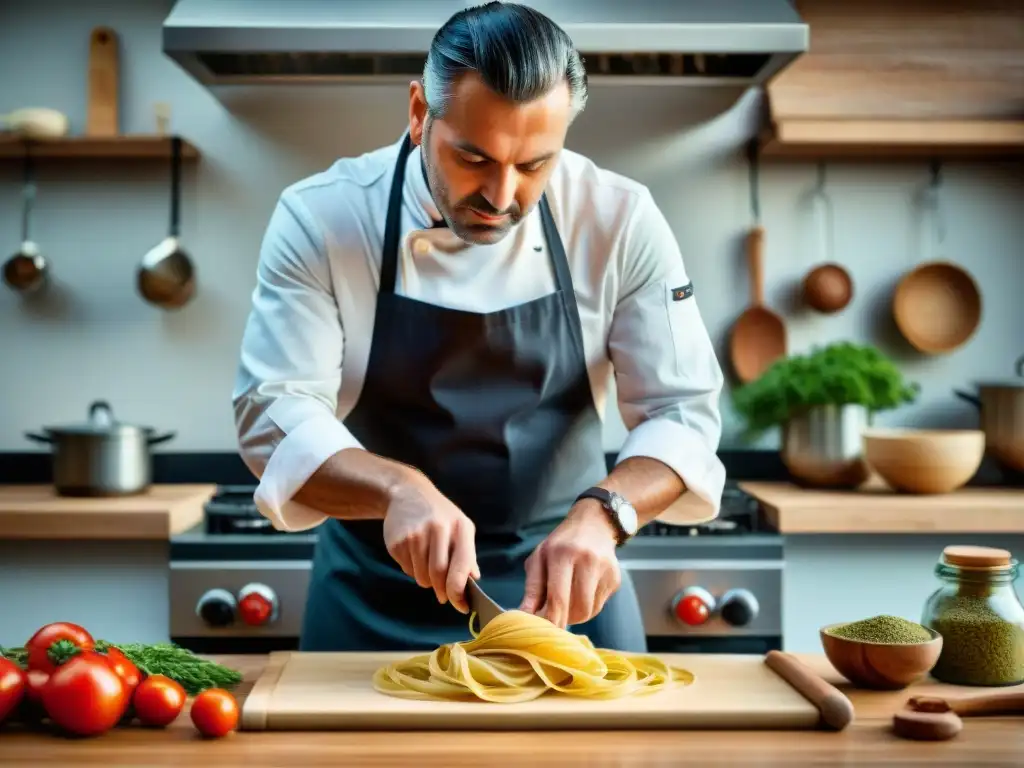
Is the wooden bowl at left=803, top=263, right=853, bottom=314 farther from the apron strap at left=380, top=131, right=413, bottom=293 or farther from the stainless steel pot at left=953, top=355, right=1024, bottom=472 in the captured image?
the apron strap at left=380, top=131, right=413, bottom=293

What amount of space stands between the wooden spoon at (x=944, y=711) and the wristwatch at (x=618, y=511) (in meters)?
0.40

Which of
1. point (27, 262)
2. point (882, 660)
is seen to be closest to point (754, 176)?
point (27, 262)

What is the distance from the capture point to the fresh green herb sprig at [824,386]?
2.83m

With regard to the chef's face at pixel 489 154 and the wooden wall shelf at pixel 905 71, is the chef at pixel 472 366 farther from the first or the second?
the wooden wall shelf at pixel 905 71

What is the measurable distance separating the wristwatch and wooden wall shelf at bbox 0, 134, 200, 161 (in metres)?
1.93

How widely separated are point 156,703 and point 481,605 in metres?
0.39

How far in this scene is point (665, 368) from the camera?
68.1 inches

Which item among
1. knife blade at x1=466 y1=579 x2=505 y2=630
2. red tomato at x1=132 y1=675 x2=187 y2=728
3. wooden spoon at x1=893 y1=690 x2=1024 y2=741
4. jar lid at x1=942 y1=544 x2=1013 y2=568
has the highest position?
→ jar lid at x1=942 y1=544 x2=1013 y2=568

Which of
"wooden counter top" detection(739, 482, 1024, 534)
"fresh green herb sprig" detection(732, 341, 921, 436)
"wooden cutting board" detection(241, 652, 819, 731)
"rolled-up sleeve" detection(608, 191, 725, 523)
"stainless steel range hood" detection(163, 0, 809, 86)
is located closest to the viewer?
"wooden cutting board" detection(241, 652, 819, 731)

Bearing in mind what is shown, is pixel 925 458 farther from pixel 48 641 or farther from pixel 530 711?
pixel 48 641

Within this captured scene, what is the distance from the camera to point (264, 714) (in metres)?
1.24

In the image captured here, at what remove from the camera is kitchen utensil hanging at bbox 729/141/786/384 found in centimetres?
318

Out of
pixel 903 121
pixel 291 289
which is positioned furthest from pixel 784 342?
pixel 291 289

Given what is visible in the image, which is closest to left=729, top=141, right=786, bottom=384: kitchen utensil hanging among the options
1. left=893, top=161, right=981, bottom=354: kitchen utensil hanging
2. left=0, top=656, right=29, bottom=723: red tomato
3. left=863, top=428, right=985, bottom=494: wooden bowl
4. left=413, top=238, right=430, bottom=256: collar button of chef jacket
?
left=893, top=161, right=981, bottom=354: kitchen utensil hanging
